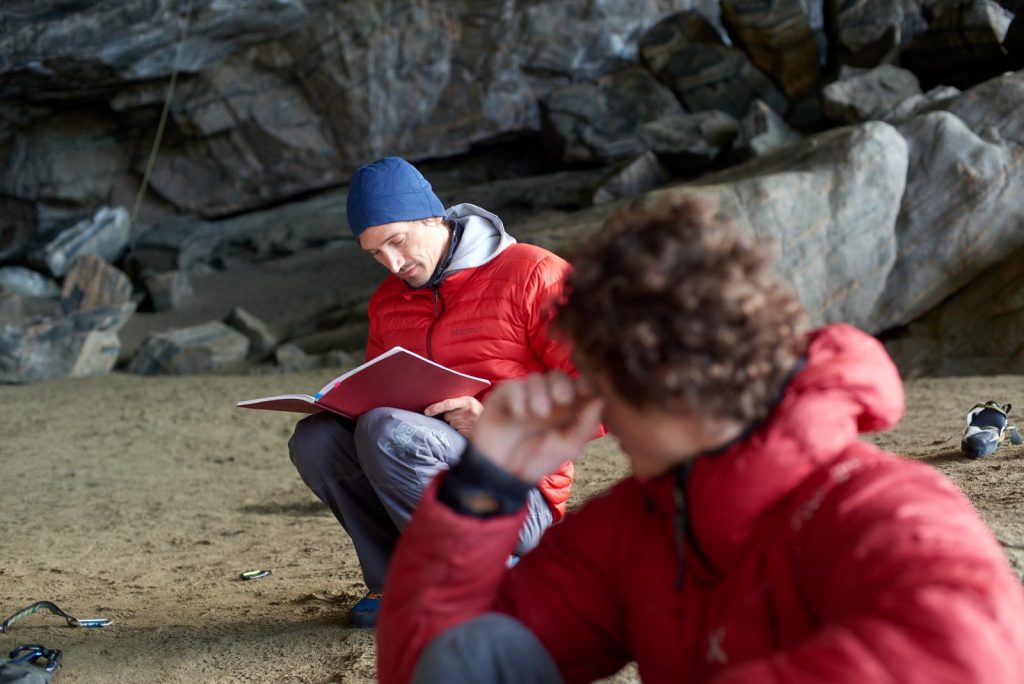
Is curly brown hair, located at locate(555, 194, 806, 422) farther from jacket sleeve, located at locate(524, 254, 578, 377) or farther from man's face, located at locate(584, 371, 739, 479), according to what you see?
jacket sleeve, located at locate(524, 254, 578, 377)

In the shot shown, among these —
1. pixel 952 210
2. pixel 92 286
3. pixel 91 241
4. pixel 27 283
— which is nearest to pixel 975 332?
pixel 952 210

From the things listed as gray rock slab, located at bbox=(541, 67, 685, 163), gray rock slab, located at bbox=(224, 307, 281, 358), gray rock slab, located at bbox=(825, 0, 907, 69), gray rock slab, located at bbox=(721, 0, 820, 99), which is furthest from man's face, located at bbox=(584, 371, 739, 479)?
gray rock slab, located at bbox=(721, 0, 820, 99)

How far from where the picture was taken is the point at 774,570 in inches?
44.3

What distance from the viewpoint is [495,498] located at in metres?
1.24

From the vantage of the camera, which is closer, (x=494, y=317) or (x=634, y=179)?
(x=494, y=317)

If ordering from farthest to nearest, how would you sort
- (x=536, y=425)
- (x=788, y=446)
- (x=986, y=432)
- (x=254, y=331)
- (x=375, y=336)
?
(x=254, y=331) → (x=986, y=432) → (x=375, y=336) → (x=536, y=425) → (x=788, y=446)

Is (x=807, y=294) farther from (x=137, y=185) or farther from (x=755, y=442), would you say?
(x=137, y=185)

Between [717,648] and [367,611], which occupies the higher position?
[717,648]

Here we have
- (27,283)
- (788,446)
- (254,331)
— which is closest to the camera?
(788,446)

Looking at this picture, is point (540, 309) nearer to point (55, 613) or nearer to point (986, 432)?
point (55, 613)

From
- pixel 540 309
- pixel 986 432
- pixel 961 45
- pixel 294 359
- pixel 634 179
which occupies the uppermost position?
pixel 540 309

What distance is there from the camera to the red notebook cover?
88.4 inches

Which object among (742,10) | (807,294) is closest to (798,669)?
(807,294)

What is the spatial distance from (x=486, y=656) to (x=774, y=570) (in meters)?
0.34
